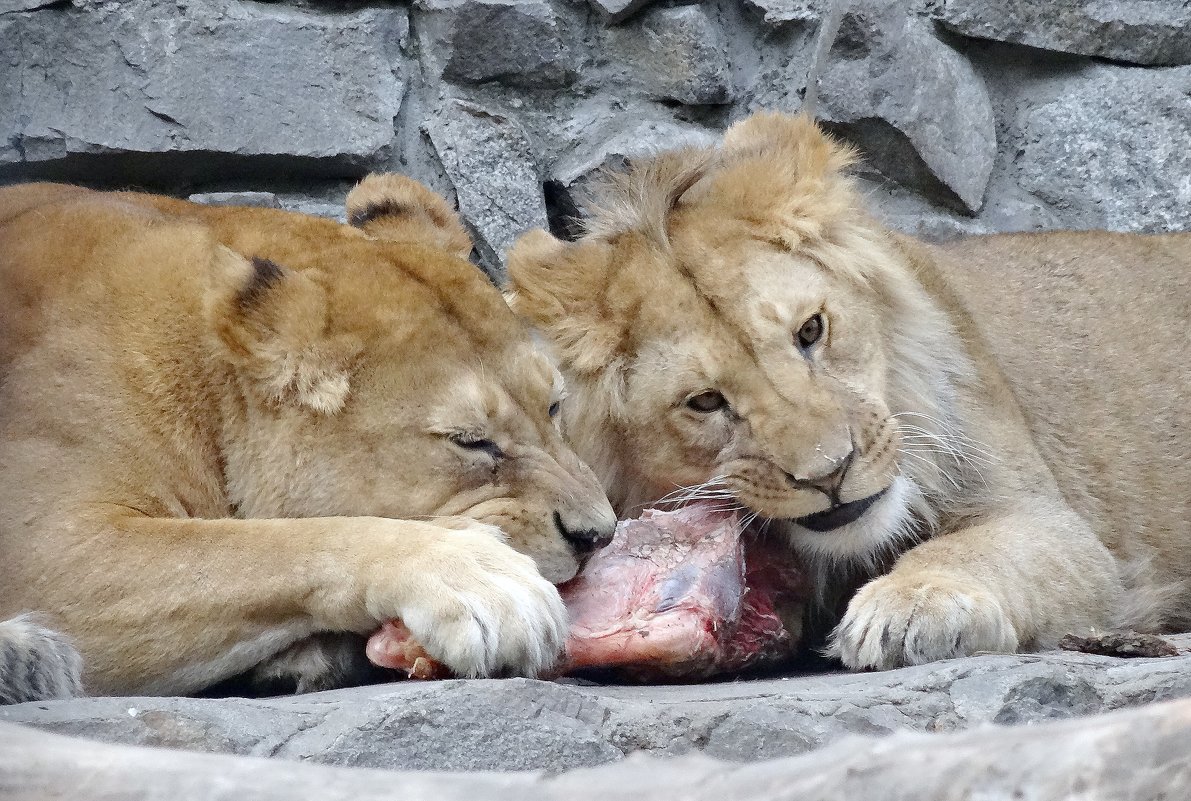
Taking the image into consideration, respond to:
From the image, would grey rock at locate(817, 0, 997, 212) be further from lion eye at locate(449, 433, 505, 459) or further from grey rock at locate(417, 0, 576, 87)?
lion eye at locate(449, 433, 505, 459)

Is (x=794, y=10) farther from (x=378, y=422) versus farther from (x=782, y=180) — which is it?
(x=378, y=422)

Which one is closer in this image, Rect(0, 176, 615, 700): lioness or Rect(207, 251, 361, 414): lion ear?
Rect(0, 176, 615, 700): lioness

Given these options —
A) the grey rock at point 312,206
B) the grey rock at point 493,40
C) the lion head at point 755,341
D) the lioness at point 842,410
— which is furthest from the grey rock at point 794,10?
the grey rock at point 312,206

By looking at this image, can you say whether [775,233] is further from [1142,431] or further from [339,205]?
[339,205]

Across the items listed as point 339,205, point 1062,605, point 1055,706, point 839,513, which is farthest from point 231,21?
point 1055,706

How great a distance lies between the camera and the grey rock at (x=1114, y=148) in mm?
4008

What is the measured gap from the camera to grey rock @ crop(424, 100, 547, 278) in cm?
368

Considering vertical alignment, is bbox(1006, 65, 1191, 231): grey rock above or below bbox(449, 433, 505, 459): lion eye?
above

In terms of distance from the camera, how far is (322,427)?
223 cm

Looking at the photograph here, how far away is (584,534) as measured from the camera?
223 centimetres

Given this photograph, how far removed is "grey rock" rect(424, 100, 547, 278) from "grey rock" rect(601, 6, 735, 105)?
1.32ft

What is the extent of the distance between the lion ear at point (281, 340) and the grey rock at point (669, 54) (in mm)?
1874

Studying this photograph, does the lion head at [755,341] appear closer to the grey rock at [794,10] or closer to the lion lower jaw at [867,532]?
the lion lower jaw at [867,532]

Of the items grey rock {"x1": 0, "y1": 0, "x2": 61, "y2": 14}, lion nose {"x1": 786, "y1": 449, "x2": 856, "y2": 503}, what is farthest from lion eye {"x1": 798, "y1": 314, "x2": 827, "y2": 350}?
grey rock {"x1": 0, "y1": 0, "x2": 61, "y2": 14}
